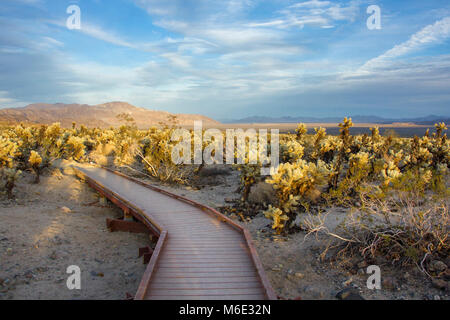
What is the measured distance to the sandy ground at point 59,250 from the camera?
581cm

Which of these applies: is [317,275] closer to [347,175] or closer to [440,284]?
[440,284]

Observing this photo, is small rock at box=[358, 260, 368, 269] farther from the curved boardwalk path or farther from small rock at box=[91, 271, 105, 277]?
small rock at box=[91, 271, 105, 277]

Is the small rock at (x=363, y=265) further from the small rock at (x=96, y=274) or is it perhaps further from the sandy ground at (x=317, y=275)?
the small rock at (x=96, y=274)

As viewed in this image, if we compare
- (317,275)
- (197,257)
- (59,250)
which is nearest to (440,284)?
(317,275)

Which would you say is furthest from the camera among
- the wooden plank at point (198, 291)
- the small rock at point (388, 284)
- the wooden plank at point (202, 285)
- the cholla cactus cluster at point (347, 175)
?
the cholla cactus cluster at point (347, 175)

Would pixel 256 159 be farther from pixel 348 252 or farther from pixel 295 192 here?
pixel 348 252

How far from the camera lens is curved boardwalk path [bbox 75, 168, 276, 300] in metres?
4.71

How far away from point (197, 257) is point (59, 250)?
3.97 metres

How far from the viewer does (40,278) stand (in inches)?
237

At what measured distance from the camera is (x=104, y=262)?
7.28m

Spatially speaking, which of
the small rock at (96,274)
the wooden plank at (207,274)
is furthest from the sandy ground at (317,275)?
the small rock at (96,274)

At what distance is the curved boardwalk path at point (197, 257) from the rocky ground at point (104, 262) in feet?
2.63
